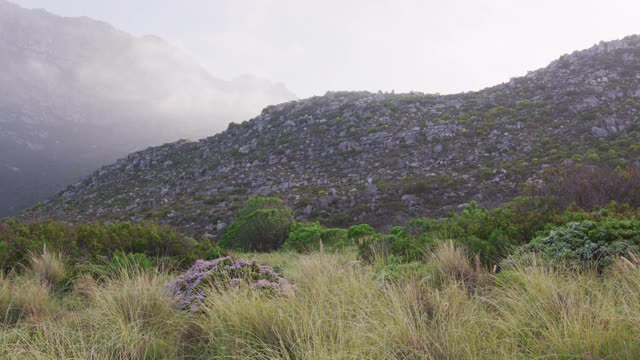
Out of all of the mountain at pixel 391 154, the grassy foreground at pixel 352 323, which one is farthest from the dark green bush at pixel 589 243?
the mountain at pixel 391 154

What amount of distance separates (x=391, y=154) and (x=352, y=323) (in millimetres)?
23634

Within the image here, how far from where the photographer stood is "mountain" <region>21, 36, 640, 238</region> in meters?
19.3

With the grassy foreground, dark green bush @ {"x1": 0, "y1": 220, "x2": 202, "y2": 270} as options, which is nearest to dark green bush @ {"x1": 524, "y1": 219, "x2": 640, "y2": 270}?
the grassy foreground

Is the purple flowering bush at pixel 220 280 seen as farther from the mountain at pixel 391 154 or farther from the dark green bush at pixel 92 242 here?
the mountain at pixel 391 154

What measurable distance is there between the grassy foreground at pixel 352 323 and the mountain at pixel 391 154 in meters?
13.3

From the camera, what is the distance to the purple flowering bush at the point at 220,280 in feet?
15.4

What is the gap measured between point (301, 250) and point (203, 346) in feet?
26.2

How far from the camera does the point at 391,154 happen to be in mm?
26422

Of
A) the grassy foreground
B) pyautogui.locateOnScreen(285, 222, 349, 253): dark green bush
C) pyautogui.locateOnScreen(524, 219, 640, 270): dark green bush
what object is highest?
the grassy foreground

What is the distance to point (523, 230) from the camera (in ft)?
23.1

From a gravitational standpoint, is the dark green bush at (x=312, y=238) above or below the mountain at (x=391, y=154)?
below

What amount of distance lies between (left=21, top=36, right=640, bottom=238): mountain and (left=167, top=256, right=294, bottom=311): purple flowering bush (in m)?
12.1

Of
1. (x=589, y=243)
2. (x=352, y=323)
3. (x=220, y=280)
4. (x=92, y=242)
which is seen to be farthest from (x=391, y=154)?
(x=352, y=323)

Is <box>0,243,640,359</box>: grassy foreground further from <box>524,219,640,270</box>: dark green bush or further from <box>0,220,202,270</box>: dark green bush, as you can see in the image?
<box>0,220,202,270</box>: dark green bush
